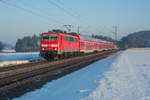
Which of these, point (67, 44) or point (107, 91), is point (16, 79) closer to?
point (107, 91)

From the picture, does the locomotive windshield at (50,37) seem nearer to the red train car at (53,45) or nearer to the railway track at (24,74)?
the red train car at (53,45)

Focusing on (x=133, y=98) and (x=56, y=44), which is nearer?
(x=133, y=98)

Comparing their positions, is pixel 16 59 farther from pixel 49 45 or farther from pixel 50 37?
pixel 50 37

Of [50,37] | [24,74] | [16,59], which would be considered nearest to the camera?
[24,74]

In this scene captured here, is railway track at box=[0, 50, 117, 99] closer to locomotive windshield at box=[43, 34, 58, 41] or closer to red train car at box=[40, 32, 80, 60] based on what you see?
red train car at box=[40, 32, 80, 60]

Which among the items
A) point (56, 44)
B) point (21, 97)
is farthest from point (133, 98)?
point (56, 44)

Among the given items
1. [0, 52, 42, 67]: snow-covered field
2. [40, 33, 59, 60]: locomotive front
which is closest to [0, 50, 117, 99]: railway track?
[0, 52, 42, 67]: snow-covered field

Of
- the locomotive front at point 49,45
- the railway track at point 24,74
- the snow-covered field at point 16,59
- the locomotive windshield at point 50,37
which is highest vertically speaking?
the locomotive windshield at point 50,37

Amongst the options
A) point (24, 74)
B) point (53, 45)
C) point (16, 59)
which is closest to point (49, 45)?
point (53, 45)

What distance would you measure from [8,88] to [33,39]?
452ft

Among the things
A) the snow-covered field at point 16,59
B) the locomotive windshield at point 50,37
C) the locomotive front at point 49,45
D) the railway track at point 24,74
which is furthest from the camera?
the locomotive windshield at point 50,37

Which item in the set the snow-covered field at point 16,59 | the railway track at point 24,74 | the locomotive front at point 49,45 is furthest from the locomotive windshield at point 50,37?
the railway track at point 24,74

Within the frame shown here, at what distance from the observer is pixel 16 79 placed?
10922mm

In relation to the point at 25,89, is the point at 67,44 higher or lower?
higher
